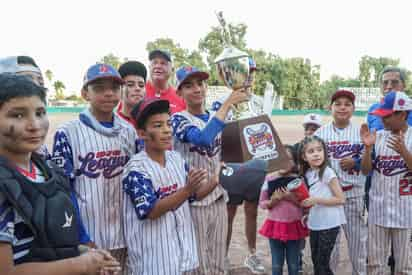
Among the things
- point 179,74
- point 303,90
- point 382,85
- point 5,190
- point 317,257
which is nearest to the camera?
point 5,190

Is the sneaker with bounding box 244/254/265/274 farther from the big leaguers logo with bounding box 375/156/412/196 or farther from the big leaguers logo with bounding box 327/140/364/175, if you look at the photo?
the big leaguers logo with bounding box 375/156/412/196

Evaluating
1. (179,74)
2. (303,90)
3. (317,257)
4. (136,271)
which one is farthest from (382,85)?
(303,90)

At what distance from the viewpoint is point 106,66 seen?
233cm

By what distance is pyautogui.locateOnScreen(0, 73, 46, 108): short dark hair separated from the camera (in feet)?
4.32

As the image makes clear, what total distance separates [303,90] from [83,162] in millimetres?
35522

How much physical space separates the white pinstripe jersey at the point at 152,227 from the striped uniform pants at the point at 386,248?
1.73 m

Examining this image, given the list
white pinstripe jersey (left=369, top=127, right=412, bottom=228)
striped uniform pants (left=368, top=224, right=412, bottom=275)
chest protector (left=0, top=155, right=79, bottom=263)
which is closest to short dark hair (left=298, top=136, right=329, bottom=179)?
white pinstripe jersey (left=369, top=127, right=412, bottom=228)

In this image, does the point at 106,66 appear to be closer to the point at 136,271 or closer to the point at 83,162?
the point at 83,162

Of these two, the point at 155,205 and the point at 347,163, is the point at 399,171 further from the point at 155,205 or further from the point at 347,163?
the point at 155,205

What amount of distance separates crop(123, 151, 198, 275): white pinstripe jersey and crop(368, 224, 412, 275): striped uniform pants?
1732 millimetres

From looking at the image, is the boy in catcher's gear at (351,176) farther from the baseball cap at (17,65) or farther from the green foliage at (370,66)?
the green foliage at (370,66)

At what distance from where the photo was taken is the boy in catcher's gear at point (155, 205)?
201cm

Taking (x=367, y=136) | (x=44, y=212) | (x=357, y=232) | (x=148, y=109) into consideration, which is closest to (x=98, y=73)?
(x=148, y=109)

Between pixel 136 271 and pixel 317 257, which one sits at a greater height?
pixel 136 271
